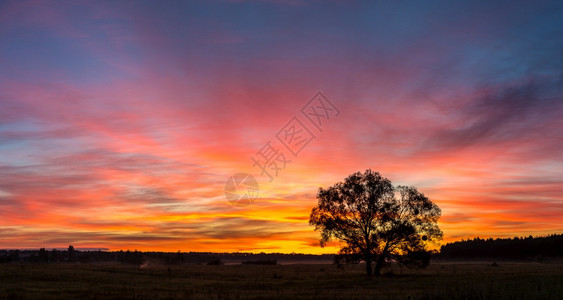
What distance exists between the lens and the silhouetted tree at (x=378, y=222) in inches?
2744

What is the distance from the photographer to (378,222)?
70.5 meters

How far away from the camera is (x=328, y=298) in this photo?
33312mm

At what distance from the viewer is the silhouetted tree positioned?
69.7 metres

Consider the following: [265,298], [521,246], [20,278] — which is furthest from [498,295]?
[521,246]

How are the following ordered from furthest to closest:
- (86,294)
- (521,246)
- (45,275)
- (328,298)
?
(521,246) → (45,275) → (86,294) → (328,298)

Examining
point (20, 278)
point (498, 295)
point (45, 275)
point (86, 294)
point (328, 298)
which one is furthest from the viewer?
point (45, 275)

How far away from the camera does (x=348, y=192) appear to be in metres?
71.6

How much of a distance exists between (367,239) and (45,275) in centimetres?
4302

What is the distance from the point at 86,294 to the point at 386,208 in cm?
4426

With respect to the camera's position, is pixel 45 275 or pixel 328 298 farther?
pixel 45 275

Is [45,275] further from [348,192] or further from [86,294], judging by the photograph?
[348,192]

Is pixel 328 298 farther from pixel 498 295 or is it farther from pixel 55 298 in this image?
pixel 55 298

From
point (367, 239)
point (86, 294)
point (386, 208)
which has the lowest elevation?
point (86, 294)

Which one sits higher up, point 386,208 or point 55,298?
point 386,208
